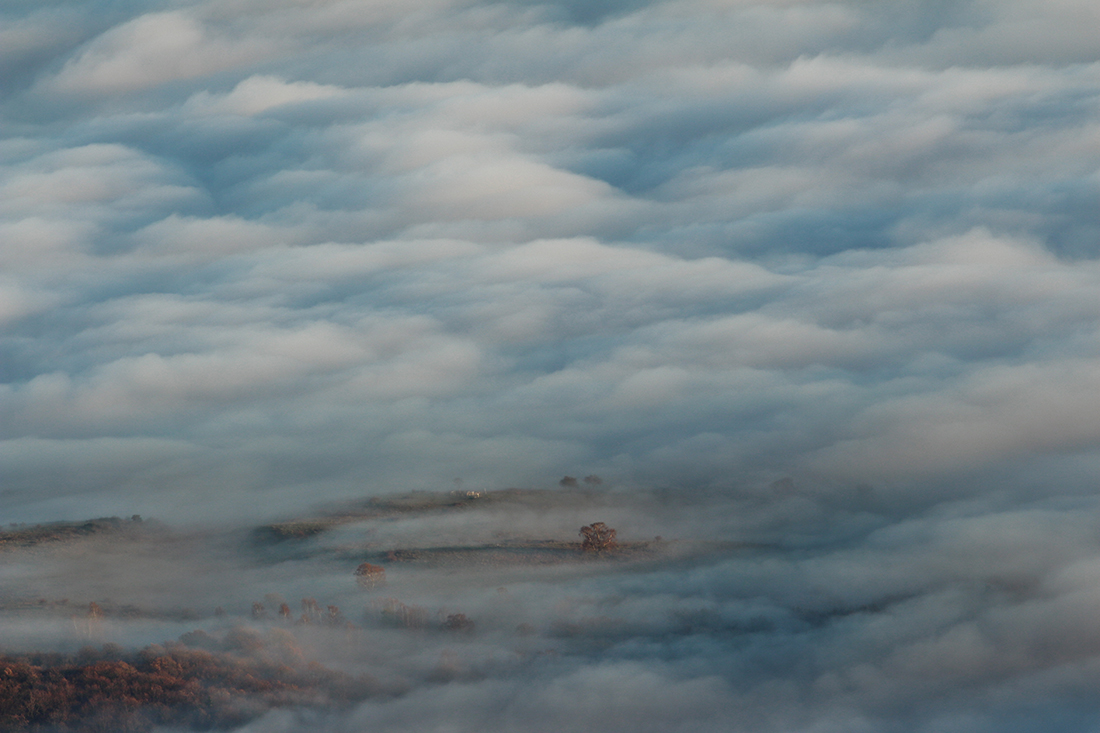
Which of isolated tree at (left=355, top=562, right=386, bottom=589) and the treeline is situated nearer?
the treeline

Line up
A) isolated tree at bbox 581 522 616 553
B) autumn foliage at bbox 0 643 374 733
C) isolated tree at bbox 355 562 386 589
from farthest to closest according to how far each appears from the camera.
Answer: isolated tree at bbox 581 522 616 553 < isolated tree at bbox 355 562 386 589 < autumn foliage at bbox 0 643 374 733

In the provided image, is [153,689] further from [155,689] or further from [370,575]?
[370,575]

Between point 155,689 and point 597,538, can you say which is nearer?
point 155,689

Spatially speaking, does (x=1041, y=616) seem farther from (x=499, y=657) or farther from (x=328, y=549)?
(x=328, y=549)

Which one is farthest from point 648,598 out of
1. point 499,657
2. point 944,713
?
point 944,713

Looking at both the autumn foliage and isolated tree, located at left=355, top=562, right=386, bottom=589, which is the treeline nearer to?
the autumn foliage

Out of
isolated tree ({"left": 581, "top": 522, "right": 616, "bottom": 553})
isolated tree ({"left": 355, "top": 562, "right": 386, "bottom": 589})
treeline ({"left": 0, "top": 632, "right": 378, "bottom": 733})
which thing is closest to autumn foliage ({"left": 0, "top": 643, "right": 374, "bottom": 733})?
treeline ({"left": 0, "top": 632, "right": 378, "bottom": 733})

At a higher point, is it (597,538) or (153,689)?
(597,538)

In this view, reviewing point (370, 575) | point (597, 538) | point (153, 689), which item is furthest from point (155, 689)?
point (597, 538)

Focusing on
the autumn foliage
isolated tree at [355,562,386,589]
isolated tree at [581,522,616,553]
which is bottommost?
the autumn foliage

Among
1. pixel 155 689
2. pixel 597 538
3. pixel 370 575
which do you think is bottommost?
pixel 155 689
